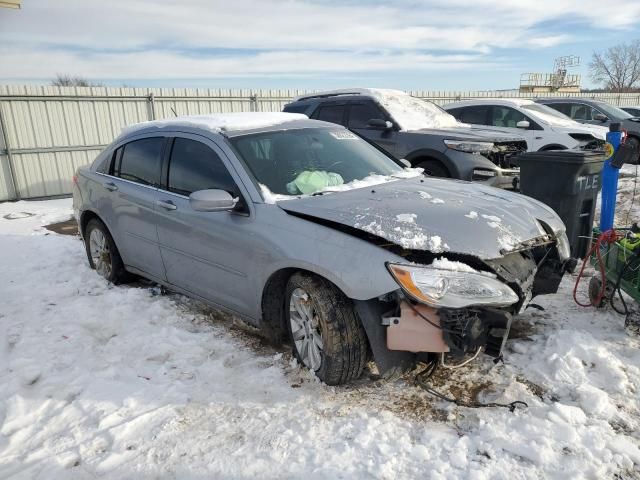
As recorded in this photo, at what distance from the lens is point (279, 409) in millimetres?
2975

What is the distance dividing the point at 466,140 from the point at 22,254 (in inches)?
243

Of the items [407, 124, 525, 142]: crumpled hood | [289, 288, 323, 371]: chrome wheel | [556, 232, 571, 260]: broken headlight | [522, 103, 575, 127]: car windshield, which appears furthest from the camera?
[522, 103, 575, 127]: car windshield

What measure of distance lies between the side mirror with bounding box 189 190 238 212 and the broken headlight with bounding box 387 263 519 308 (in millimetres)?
1277

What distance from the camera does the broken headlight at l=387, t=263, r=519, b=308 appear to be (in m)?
2.70

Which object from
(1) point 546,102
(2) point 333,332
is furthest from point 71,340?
(1) point 546,102

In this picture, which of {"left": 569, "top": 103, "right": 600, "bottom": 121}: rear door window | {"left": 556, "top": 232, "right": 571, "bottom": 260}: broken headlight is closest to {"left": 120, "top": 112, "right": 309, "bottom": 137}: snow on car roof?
{"left": 556, "top": 232, "right": 571, "bottom": 260}: broken headlight

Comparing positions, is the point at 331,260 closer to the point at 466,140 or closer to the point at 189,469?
the point at 189,469

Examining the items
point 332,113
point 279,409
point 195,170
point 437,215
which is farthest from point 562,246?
point 332,113

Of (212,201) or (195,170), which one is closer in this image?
(212,201)

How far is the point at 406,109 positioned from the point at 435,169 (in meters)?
1.49

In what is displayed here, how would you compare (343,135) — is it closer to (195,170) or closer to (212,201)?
(195,170)

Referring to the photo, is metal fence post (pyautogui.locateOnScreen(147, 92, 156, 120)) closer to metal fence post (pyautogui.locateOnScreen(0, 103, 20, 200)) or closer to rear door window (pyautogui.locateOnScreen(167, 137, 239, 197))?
metal fence post (pyautogui.locateOnScreen(0, 103, 20, 200))

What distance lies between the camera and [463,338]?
2768 mm

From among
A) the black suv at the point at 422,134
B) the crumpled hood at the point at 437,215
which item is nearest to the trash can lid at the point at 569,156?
the black suv at the point at 422,134
